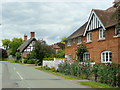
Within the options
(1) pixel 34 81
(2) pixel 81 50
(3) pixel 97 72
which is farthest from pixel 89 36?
(1) pixel 34 81

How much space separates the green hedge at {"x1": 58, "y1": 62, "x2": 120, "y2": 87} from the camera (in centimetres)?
1243

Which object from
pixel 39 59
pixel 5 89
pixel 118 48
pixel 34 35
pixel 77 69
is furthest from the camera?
pixel 34 35

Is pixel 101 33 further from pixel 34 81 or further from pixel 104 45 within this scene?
pixel 34 81

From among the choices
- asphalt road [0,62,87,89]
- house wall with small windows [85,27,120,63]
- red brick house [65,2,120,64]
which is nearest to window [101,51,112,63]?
red brick house [65,2,120,64]

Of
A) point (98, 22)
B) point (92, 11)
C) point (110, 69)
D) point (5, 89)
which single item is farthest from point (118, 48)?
point (5, 89)

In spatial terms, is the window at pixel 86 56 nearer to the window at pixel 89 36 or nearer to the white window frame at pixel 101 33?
the window at pixel 89 36

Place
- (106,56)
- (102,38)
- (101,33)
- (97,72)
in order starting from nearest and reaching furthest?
(97,72)
(106,56)
(102,38)
(101,33)

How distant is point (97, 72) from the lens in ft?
48.0

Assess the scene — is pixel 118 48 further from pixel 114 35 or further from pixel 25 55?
pixel 25 55

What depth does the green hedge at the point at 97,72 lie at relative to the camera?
40.8 feet

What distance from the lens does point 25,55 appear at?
2648 inches

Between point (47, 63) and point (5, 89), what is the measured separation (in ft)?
70.4

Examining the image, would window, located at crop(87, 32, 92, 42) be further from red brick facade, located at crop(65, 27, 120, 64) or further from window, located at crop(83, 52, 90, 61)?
window, located at crop(83, 52, 90, 61)

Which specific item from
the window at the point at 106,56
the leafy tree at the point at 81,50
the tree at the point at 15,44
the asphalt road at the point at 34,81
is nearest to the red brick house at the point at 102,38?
the window at the point at 106,56
